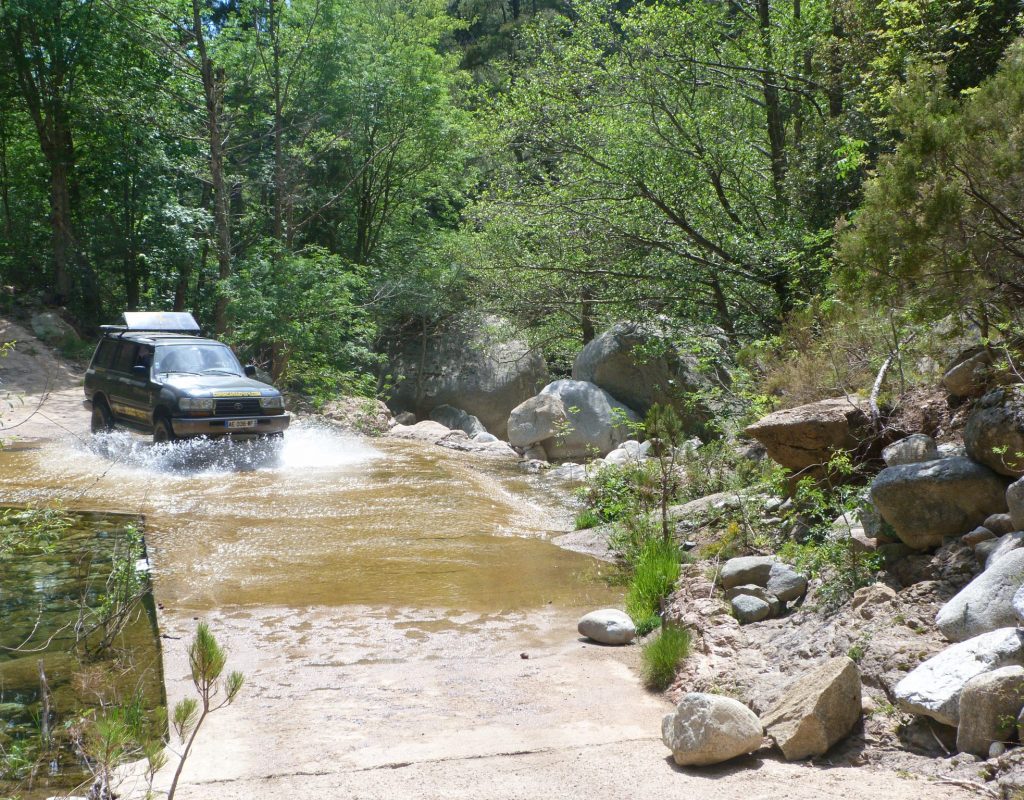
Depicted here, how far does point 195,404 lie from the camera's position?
520 inches

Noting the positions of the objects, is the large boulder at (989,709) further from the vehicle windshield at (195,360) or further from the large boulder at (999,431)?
the vehicle windshield at (195,360)

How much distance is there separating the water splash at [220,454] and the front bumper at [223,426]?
0.15 metres

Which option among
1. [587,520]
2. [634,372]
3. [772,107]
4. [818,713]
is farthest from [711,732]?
[634,372]

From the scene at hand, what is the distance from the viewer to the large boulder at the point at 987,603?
446 cm

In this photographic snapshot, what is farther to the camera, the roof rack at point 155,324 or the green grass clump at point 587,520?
the roof rack at point 155,324

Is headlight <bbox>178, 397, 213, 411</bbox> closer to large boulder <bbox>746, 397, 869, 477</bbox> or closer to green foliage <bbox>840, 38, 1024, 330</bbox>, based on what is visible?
large boulder <bbox>746, 397, 869, 477</bbox>

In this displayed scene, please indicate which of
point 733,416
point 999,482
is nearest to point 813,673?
point 999,482

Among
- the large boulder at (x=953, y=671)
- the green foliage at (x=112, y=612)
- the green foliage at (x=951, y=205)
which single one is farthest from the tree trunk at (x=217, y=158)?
the large boulder at (x=953, y=671)

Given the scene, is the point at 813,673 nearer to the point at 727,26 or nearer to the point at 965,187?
the point at 965,187

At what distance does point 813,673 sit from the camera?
464 centimetres

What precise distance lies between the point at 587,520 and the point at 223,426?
5.99 m

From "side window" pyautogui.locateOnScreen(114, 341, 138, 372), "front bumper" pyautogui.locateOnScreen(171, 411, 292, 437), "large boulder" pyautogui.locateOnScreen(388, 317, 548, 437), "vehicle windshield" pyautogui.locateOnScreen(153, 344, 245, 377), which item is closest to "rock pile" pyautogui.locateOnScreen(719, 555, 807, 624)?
"front bumper" pyautogui.locateOnScreen(171, 411, 292, 437)

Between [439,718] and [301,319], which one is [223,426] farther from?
[439,718]

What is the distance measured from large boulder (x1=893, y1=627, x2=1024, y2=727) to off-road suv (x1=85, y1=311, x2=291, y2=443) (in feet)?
35.9
